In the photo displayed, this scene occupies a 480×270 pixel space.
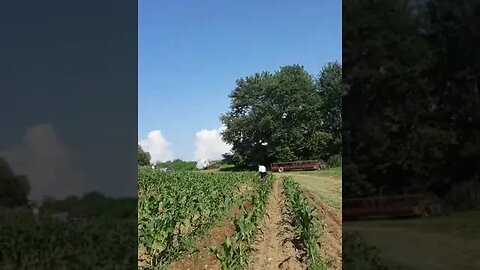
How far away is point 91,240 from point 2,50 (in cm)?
88

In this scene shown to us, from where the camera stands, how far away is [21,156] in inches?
83.3

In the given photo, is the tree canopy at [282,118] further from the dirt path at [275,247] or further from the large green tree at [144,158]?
the dirt path at [275,247]

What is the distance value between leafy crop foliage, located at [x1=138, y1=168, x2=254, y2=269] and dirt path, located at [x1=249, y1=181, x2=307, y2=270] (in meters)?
0.51

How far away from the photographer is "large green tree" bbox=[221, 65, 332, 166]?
167 inches

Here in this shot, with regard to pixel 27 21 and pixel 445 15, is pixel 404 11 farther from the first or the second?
pixel 27 21

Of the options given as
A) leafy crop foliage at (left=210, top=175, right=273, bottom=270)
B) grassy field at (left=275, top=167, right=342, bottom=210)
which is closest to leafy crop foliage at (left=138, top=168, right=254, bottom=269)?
leafy crop foliage at (left=210, top=175, right=273, bottom=270)

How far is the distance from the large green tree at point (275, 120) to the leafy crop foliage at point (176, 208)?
67cm

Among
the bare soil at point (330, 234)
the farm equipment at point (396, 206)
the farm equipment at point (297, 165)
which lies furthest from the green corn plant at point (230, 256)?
the farm equipment at point (396, 206)

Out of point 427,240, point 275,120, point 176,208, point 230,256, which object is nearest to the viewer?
point 427,240

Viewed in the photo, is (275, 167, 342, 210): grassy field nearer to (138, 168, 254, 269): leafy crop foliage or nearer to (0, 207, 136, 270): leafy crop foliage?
(138, 168, 254, 269): leafy crop foliage

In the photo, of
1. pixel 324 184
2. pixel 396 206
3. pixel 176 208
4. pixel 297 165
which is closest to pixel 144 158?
pixel 176 208

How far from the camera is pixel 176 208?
15.1ft

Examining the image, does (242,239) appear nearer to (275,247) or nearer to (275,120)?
(275,247)

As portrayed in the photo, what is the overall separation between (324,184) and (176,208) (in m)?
1.45
